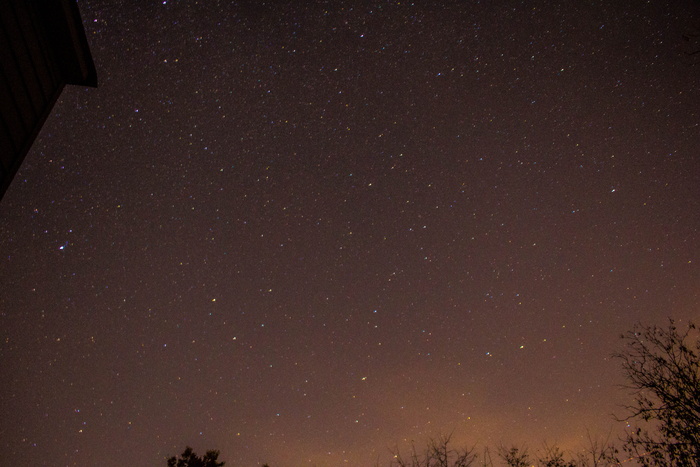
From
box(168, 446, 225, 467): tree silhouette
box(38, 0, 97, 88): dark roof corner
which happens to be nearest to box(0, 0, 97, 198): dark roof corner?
box(38, 0, 97, 88): dark roof corner

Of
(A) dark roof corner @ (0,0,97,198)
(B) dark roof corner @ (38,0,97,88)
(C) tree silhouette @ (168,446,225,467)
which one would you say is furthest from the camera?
(C) tree silhouette @ (168,446,225,467)

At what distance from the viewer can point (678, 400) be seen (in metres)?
6.09

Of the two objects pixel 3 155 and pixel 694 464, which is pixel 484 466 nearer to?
pixel 694 464

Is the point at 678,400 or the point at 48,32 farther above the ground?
the point at 48,32

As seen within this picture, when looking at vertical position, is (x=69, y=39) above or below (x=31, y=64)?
above

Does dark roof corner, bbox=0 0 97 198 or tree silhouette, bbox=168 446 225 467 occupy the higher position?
dark roof corner, bbox=0 0 97 198

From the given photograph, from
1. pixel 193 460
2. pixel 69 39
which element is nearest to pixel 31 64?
pixel 69 39

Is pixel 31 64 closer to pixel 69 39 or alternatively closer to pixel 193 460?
pixel 69 39

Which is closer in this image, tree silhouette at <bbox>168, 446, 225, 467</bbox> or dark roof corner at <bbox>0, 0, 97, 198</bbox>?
dark roof corner at <bbox>0, 0, 97, 198</bbox>

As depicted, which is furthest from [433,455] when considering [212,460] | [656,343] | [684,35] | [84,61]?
[84,61]

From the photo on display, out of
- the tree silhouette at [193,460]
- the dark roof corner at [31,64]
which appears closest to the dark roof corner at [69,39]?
the dark roof corner at [31,64]

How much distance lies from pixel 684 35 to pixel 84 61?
5012mm

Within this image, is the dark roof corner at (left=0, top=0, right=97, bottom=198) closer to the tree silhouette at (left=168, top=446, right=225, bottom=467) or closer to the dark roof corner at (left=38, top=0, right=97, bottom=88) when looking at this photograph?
the dark roof corner at (left=38, top=0, right=97, bottom=88)

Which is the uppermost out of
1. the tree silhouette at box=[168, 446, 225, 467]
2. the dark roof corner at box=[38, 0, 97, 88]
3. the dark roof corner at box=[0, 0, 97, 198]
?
the dark roof corner at box=[38, 0, 97, 88]
